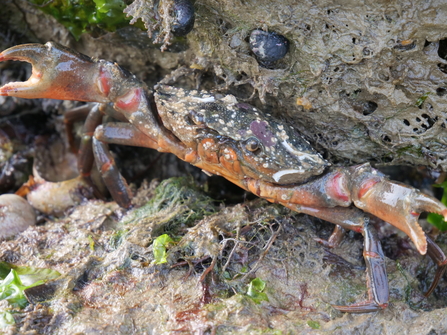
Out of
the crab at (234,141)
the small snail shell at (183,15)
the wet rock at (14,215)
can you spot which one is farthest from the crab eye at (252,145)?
the wet rock at (14,215)

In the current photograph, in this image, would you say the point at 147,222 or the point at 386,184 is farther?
the point at 147,222

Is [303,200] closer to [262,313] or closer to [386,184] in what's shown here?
[386,184]

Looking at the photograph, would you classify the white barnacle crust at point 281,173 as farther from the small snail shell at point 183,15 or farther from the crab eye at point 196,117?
the small snail shell at point 183,15

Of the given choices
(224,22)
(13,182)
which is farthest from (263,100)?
(13,182)

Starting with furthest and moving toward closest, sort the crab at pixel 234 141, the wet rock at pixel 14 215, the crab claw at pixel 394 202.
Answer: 1. the wet rock at pixel 14 215
2. the crab at pixel 234 141
3. the crab claw at pixel 394 202

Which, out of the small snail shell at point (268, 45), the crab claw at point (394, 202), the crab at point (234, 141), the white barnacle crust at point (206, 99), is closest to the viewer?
the crab claw at point (394, 202)

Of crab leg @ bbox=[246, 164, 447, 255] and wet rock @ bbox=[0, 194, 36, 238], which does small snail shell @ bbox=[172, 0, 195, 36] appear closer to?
crab leg @ bbox=[246, 164, 447, 255]

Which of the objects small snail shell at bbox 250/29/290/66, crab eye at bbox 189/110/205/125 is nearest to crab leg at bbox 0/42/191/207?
crab eye at bbox 189/110/205/125
